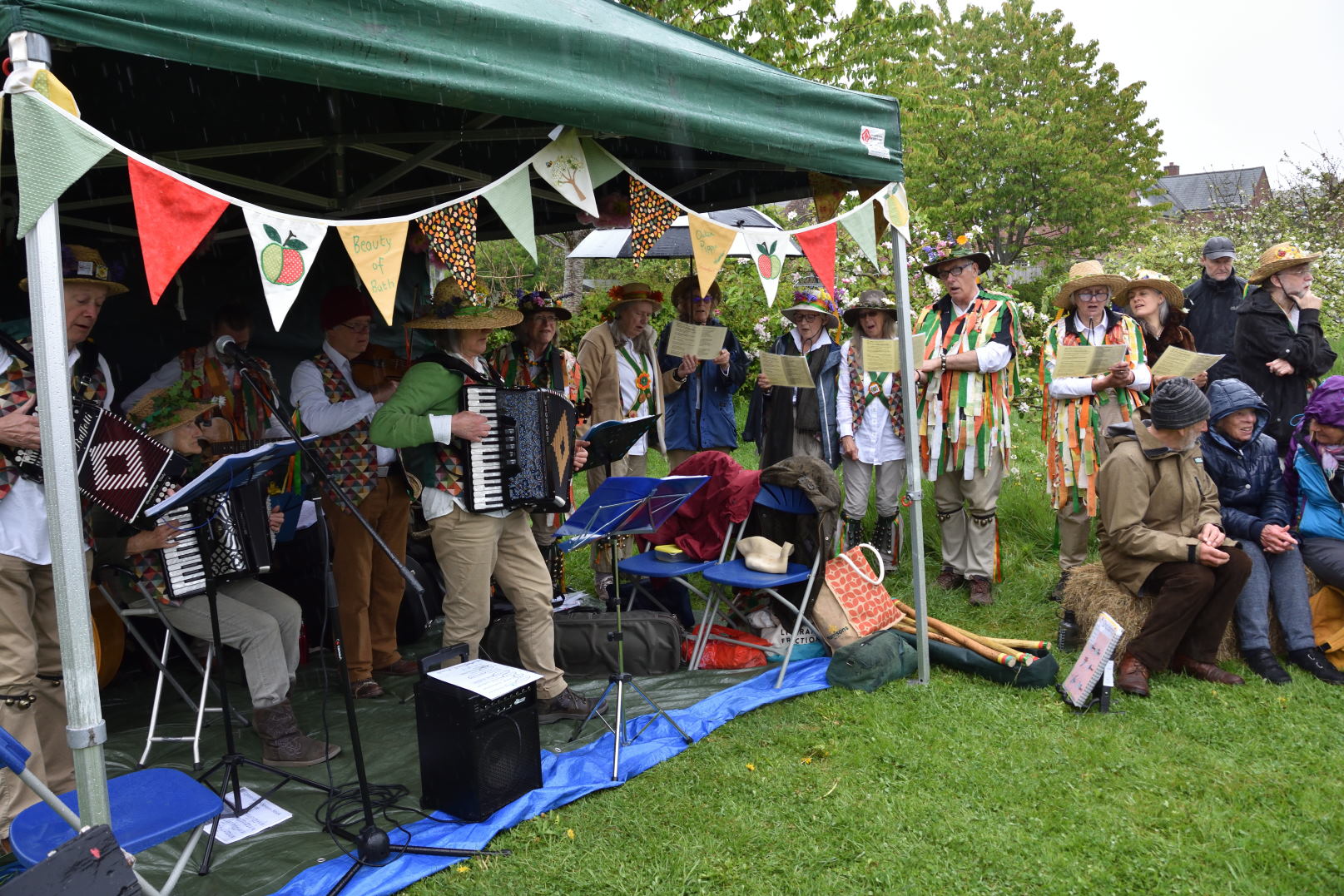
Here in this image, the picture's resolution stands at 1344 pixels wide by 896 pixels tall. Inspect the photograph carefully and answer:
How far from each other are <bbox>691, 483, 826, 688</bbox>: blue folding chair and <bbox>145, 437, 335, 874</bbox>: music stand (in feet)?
7.01

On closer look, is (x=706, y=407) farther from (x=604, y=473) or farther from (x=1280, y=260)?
(x=1280, y=260)

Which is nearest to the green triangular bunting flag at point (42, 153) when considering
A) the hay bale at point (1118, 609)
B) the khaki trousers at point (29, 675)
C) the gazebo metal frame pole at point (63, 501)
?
the gazebo metal frame pole at point (63, 501)

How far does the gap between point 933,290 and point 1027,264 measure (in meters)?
16.3

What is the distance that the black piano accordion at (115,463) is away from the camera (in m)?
3.16

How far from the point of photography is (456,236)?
11.1 feet

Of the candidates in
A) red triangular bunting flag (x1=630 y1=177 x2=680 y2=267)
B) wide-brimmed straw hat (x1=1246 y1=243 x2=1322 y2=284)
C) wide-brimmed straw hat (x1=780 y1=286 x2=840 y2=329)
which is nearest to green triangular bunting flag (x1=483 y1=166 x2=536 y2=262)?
red triangular bunting flag (x1=630 y1=177 x2=680 y2=267)

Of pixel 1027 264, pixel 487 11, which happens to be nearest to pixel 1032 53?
pixel 1027 264

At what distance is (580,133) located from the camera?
3734 mm

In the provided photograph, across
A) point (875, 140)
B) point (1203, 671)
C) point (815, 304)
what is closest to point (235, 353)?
point (875, 140)

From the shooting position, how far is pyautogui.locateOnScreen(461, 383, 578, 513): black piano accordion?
13.3 ft

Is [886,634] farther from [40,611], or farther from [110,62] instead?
[110,62]

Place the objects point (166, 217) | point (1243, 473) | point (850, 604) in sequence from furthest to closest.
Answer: point (850, 604) → point (1243, 473) → point (166, 217)

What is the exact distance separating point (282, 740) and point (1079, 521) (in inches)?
182

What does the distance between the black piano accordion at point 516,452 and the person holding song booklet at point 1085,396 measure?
3096mm
